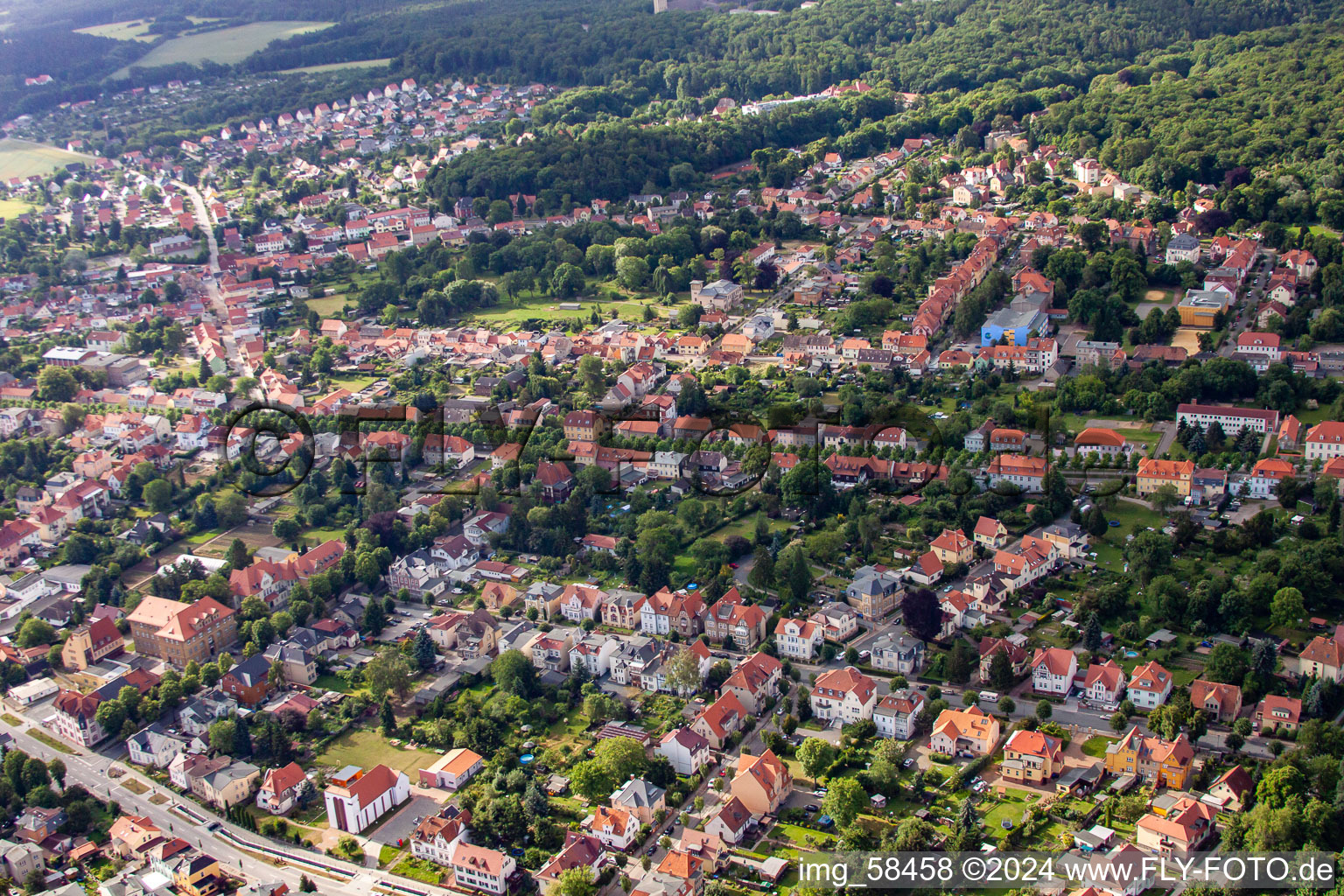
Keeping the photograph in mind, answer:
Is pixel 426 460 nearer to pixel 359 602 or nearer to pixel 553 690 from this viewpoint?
pixel 359 602

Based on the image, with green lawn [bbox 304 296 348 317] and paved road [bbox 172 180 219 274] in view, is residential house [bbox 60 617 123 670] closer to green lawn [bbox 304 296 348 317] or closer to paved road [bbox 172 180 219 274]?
green lawn [bbox 304 296 348 317]

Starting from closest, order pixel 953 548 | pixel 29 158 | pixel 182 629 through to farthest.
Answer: pixel 182 629 → pixel 953 548 → pixel 29 158

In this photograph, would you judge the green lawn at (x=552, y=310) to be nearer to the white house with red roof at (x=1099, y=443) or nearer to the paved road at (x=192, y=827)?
the white house with red roof at (x=1099, y=443)

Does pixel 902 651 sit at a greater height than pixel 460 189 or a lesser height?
lesser

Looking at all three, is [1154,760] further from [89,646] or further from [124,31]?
[124,31]

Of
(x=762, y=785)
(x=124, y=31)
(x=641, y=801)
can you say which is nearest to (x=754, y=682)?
(x=762, y=785)

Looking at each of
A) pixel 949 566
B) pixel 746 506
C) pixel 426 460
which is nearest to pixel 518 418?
pixel 426 460

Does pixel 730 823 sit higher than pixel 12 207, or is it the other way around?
pixel 12 207
